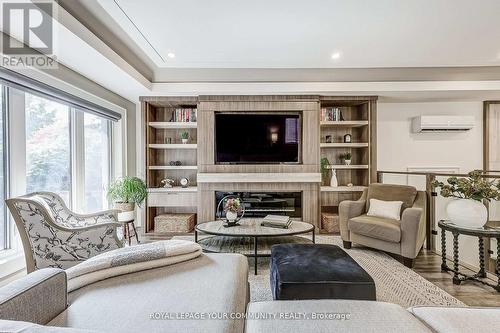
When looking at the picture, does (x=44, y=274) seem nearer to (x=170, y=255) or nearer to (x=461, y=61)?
(x=170, y=255)

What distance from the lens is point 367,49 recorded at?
3.22m

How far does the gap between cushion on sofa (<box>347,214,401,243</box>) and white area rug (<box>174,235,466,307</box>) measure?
0.27 metres

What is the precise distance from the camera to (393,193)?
11.1ft

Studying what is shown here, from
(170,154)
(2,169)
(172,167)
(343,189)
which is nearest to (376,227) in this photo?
(343,189)

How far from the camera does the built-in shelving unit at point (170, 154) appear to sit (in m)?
4.28

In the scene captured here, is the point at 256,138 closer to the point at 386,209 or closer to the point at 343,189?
the point at 343,189

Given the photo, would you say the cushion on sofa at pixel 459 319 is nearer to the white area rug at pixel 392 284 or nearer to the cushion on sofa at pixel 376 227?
the white area rug at pixel 392 284

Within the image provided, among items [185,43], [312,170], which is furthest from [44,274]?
[312,170]

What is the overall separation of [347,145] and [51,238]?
399cm

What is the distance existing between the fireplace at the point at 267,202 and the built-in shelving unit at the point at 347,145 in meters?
0.52

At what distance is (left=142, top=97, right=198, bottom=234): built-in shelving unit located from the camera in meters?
4.28

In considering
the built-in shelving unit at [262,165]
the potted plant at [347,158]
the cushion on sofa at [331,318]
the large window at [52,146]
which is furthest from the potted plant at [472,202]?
the large window at [52,146]

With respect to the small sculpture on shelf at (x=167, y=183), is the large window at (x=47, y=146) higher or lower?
higher

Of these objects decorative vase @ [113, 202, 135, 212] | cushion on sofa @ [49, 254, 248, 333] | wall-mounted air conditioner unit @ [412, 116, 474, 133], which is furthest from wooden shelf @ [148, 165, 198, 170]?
wall-mounted air conditioner unit @ [412, 116, 474, 133]
